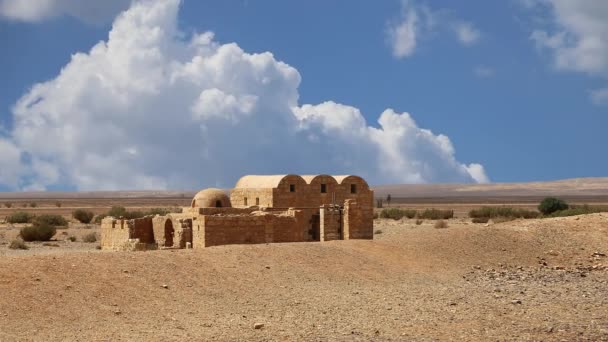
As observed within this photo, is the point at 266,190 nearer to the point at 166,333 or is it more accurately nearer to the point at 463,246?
the point at 463,246

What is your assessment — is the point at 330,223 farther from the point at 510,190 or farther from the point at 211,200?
the point at 510,190

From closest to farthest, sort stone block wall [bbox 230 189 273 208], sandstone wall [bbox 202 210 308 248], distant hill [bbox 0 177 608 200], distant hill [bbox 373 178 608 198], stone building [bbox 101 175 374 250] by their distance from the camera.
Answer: sandstone wall [bbox 202 210 308 248] < stone building [bbox 101 175 374 250] < stone block wall [bbox 230 189 273 208] < distant hill [bbox 0 177 608 200] < distant hill [bbox 373 178 608 198]

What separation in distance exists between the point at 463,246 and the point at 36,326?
584 inches

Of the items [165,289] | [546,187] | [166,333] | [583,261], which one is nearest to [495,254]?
[583,261]

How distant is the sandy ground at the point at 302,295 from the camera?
42.6 ft

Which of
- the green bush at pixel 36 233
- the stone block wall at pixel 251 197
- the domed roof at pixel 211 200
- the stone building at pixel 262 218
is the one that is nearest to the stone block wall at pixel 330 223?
the stone building at pixel 262 218

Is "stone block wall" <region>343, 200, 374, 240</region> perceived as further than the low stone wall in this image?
No

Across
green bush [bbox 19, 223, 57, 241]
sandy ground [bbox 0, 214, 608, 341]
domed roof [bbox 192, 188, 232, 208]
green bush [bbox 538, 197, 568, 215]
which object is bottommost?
sandy ground [bbox 0, 214, 608, 341]

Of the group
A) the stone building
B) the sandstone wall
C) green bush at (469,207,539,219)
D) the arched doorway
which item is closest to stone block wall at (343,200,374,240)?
the stone building

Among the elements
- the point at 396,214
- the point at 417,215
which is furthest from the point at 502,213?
the point at 396,214

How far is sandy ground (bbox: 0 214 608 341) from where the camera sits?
42.6 ft

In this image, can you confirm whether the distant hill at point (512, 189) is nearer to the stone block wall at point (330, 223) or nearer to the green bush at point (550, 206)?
the green bush at point (550, 206)

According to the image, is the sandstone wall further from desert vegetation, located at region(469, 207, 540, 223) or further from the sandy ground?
desert vegetation, located at region(469, 207, 540, 223)

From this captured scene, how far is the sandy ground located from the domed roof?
266 inches
